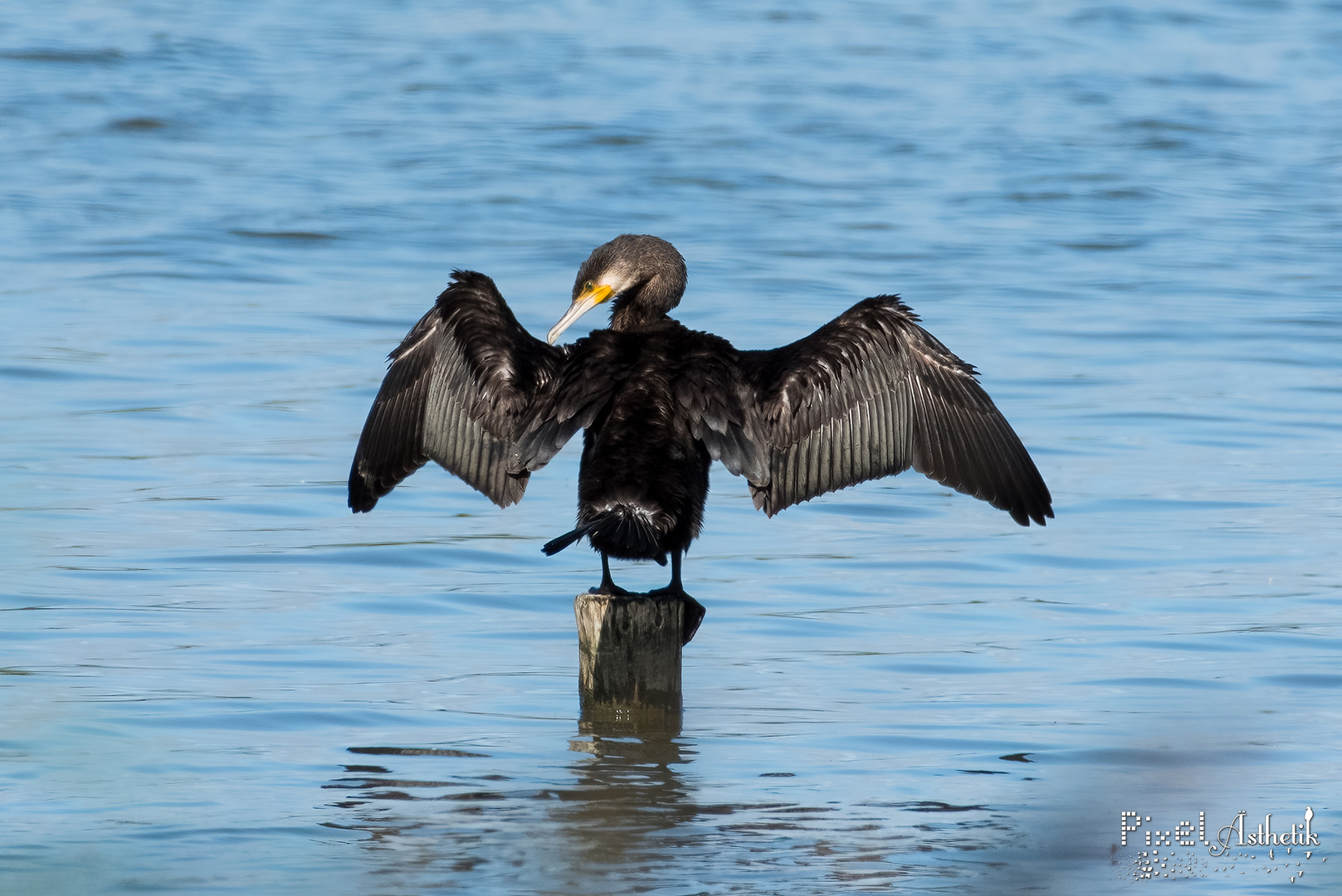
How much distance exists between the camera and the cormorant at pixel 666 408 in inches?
195

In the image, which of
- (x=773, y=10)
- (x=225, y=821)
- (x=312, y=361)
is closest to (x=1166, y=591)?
(x=225, y=821)

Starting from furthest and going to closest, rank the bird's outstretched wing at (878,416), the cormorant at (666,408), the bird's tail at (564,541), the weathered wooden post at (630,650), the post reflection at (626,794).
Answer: the bird's outstretched wing at (878,416), the cormorant at (666,408), the weathered wooden post at (630,650), the bird's tail at (564,541), the post reflection at (626,794)

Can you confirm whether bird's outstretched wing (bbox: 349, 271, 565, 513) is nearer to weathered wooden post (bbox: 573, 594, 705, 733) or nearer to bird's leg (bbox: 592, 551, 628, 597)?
bird's leg (bbox: 592, 551, 628, 597)

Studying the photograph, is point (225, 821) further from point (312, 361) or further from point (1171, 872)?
point (312, 361)

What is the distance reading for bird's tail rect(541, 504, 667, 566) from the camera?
4551 millimetres

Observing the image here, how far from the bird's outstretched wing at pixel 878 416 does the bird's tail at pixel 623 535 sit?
1.88 ft

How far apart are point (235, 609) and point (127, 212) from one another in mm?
9656

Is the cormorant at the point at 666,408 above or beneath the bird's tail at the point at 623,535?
above

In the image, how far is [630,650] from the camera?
4.87 m

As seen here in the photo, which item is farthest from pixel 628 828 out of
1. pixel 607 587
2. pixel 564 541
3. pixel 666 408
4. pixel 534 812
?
pixel 666 408

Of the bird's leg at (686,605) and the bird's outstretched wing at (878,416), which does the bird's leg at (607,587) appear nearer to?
the bird's leg at (686,605)

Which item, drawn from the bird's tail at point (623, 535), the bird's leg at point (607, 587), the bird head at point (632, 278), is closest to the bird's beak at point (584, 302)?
the bird head at point (632, 278)

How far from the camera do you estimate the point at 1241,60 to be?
83.2 feet

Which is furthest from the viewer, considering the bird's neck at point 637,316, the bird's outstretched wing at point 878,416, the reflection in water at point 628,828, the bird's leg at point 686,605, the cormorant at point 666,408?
the bird's neck at point 637,316
